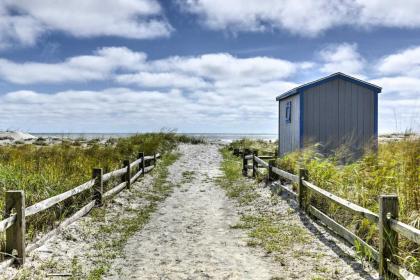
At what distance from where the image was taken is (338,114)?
1650 centimetres

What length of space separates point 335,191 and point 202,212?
10.8 ft

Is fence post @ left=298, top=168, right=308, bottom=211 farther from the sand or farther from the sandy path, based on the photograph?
the sandy path

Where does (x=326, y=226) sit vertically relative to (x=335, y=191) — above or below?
below

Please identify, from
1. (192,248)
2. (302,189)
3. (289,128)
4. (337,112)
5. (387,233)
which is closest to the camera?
(387,233)

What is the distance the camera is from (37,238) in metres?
6.62

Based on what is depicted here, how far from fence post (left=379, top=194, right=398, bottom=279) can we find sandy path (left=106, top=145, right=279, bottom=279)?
1.49 meters

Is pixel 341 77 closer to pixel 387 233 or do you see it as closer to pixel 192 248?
pixel 192 248

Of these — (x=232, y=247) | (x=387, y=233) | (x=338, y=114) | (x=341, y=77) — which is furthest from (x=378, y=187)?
(x=341, y=77)

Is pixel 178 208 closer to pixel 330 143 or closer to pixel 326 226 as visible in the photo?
pixel 326 226

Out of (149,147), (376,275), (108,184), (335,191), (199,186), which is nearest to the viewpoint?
(376,275)

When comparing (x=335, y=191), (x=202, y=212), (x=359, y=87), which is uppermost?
(x=359, y=87)

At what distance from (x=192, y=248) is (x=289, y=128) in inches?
484

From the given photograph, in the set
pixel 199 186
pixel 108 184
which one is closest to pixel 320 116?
pixel 199 186

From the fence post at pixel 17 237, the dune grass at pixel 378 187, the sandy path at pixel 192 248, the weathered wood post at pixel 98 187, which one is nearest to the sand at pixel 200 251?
the sandy path at pixel 192 248
